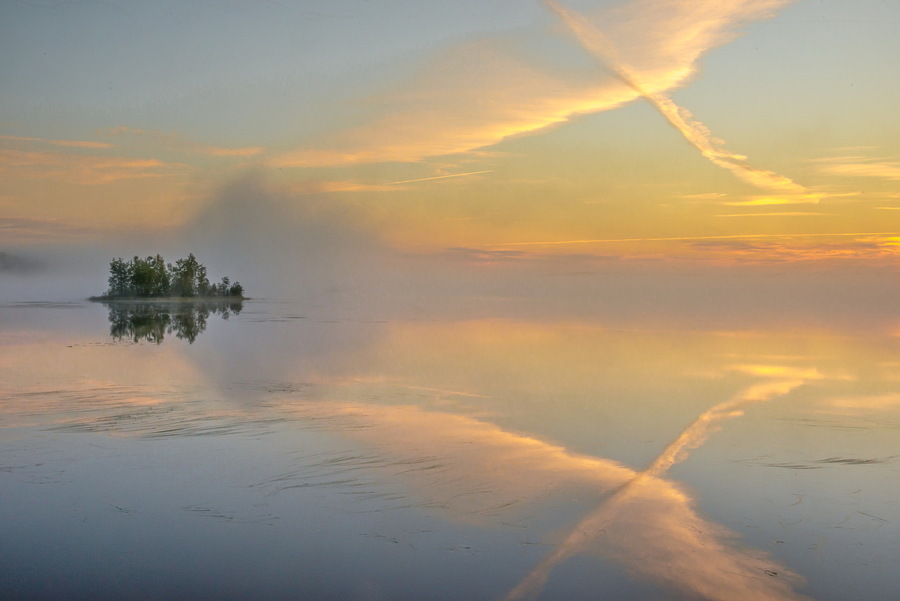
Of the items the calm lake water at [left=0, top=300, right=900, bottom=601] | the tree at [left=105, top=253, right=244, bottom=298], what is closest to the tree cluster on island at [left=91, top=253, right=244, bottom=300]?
the tree at [left=105, top=253, right=244, bottom=298]

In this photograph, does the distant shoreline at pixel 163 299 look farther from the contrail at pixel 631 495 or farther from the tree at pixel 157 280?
the contrail at pixel 631 495

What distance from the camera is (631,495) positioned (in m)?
8.88

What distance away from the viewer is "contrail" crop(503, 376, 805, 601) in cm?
647

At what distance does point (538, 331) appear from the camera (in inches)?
1207

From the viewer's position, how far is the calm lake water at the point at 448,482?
21.8 ft

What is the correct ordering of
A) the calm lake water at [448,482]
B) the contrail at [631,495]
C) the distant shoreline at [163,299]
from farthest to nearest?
the distant shoreline at [163,299], the calm lake water at [448,482], the contrail at [631,495]

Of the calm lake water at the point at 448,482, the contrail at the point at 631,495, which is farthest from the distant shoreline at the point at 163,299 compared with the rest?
the contrail at the point at 631,495

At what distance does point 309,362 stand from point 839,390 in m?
12.7

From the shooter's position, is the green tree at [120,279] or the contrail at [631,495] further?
the green tree at [120,279]

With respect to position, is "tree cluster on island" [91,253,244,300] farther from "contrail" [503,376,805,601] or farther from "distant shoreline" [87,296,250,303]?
"contrail" [503,376,805,601]

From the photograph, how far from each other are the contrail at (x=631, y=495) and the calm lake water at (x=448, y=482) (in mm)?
35

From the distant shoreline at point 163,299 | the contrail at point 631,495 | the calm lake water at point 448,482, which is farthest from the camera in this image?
the distant shoreline at point 163,299

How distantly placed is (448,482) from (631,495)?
2.12 meters

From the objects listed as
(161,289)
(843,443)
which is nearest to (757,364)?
(843,443)
